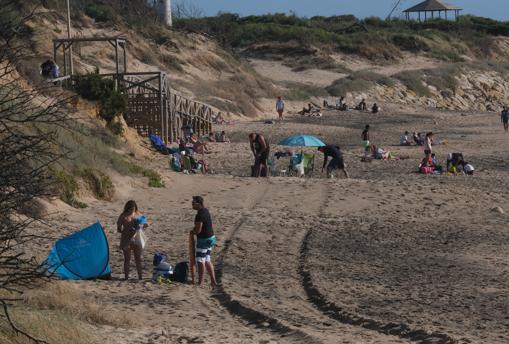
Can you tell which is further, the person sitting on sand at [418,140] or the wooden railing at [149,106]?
the person sitting on sand at [418,140]

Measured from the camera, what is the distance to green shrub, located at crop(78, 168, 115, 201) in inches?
Result: 803

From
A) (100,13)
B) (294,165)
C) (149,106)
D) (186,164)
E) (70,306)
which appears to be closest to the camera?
(70,306)

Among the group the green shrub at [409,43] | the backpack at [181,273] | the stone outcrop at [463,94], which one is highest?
the green shrub at [409,43]

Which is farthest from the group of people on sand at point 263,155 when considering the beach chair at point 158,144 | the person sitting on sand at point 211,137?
the person sitting on sand at point 211,137

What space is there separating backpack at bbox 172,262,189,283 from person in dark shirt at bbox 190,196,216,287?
22cm

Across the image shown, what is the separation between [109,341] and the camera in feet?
34.0

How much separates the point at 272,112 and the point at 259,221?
28068mm

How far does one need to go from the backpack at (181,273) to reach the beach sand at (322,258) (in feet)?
0.87

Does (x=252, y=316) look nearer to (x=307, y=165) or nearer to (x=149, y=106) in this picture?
(x=307, y=165)

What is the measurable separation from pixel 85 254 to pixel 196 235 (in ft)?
4.52

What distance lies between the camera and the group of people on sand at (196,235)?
535 inches

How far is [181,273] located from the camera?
14.0 metres

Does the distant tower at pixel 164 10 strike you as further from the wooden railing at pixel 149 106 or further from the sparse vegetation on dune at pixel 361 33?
the wooden railing at pixel 149 106

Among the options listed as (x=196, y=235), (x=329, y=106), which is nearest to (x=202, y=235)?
(x=196, y=235)
